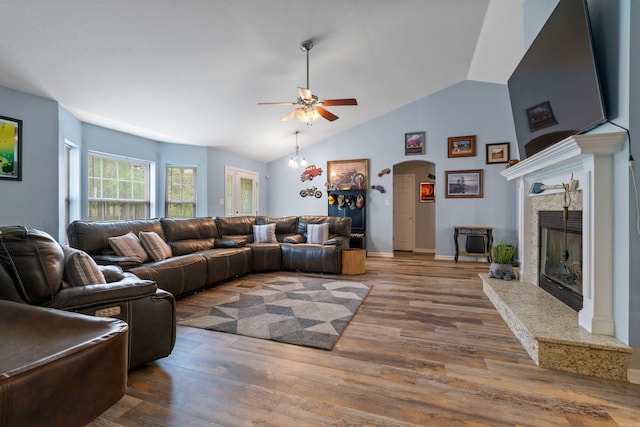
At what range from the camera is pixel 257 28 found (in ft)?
9.73

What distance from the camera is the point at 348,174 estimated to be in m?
6.75

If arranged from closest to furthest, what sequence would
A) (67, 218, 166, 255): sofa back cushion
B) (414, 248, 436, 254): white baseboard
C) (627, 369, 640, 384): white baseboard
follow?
(627, 369, 640, 384): white baseboard
(67, 218, 166, 255): sofa back cushion
(414, 248, 436, 254): white baseboard

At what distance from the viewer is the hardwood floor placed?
4.67 feet

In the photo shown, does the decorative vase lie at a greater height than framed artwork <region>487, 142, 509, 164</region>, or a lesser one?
lesser

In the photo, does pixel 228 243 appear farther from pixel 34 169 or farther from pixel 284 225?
pixel 34 169

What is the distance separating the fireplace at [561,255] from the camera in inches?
A: 93.4

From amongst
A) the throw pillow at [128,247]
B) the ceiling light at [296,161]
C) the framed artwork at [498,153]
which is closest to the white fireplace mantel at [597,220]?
the framed artwork at [498,153]

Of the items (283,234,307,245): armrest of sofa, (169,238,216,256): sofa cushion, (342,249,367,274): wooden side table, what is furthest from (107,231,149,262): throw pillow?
(342,249,367,274): wooden side table

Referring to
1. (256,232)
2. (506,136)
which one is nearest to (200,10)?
(256,232)

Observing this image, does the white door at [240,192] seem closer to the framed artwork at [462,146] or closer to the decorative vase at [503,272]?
the framed artwork at [462,146]

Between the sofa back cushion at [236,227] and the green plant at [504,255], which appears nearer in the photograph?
the green plant at [504,255]

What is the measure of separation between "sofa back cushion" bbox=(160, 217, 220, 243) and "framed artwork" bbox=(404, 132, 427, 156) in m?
4.34

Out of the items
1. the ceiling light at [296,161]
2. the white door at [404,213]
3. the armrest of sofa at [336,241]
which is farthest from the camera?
the white door at [404,213]

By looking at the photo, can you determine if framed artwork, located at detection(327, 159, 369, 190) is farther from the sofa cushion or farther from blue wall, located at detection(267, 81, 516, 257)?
the sofa cushion
